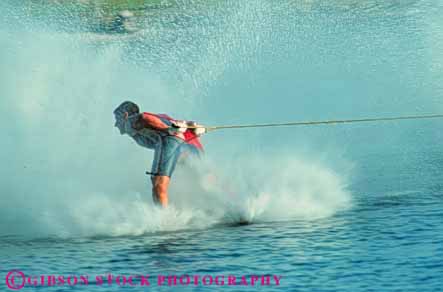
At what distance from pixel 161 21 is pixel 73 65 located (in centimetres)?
797

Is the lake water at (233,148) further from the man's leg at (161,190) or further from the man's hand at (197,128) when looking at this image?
the man's hand at (197,128)

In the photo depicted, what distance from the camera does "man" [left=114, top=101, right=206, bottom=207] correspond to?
1093cm

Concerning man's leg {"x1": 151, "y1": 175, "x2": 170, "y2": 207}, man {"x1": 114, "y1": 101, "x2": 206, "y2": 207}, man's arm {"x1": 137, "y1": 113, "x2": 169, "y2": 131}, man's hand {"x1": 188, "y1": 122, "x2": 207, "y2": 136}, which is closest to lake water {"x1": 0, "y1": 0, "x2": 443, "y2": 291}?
man's leg {"x1": 151, "y1": 175, "x2": 170, "y2": 207}

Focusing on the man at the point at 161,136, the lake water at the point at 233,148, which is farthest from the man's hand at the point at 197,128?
the lake water at the point at 233,148

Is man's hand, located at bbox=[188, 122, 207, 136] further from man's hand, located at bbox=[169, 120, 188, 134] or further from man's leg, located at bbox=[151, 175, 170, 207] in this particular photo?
man's leg, located at bbox=[151, 175, 170, 207]

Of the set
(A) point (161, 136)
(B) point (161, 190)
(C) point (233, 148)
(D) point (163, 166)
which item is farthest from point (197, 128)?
(C) point (233, 148)

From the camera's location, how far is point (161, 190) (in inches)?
427

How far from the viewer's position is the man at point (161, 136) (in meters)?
10.9

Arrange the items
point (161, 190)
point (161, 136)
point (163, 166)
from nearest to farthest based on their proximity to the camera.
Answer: point (161, 190) < point (163, 166) < point (161, 136)

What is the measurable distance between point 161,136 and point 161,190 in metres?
0.61

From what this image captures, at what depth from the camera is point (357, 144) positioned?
53.5 ft

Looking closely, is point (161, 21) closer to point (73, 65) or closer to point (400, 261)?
point (73, 65)

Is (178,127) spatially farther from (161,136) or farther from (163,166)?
(163,166)

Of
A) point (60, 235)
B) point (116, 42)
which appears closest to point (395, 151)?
point (60, 235)
